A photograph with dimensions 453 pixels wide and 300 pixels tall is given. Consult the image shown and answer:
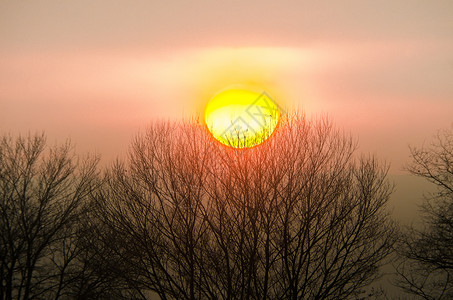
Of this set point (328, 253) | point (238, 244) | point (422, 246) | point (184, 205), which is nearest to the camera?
point (238, 244)

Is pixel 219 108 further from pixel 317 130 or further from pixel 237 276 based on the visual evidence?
pixel 237 276

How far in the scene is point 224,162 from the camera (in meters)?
11.8

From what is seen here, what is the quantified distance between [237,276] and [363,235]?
478 centimetres

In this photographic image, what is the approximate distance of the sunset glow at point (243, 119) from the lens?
11.5 metres

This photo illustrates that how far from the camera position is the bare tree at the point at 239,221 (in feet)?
37.9

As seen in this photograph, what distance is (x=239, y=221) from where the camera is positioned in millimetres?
11742

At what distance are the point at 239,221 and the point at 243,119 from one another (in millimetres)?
2957

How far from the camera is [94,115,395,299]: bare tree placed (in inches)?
455

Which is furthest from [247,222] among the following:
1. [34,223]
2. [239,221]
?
[34,223]

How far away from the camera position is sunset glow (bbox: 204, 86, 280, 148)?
11.5 meters

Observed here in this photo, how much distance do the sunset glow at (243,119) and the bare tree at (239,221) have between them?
0.29 metres

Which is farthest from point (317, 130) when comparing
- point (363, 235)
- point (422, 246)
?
point (422, 246)

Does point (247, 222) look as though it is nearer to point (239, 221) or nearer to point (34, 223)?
point (239, 221)

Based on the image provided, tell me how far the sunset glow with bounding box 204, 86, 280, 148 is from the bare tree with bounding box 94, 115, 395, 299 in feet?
0.95
